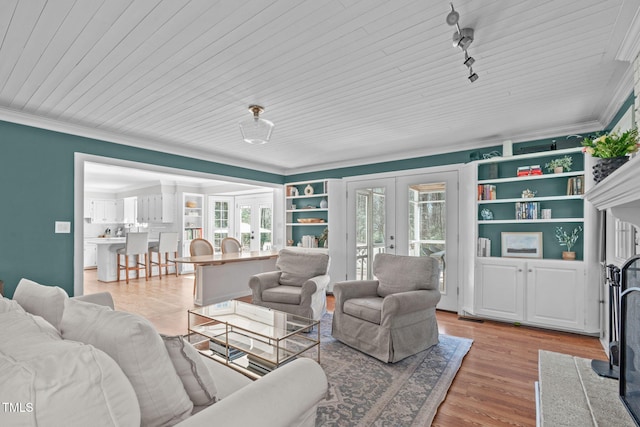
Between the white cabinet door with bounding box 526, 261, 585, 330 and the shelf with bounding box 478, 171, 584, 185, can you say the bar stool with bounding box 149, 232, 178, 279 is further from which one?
the white cabinet door with bounding box 526, 261, 585, 330

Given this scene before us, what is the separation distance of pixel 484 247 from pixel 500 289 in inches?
21.5

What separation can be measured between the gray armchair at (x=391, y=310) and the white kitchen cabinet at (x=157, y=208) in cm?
622

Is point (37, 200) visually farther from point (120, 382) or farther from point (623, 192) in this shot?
point (623, 192)

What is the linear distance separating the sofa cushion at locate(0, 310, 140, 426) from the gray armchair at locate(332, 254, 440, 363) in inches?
91.2

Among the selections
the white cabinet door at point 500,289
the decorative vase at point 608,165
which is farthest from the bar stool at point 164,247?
the decorative vase at point 608,165

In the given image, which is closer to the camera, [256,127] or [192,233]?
[256,127]

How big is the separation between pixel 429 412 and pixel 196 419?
173cm

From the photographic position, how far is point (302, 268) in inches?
166

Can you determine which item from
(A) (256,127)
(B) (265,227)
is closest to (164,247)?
(B) (265,227)

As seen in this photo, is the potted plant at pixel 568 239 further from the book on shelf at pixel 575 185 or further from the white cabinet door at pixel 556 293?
the book on shelf at pixel 575 185

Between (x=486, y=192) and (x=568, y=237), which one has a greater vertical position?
(x=486, y=192)

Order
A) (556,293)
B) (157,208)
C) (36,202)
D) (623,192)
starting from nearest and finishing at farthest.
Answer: (623,192)
(36,202)
(556,293)
(157,208)

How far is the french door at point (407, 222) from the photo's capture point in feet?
15.0

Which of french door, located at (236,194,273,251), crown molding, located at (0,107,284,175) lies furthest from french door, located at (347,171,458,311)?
french door, located at (236,194,273,251)
